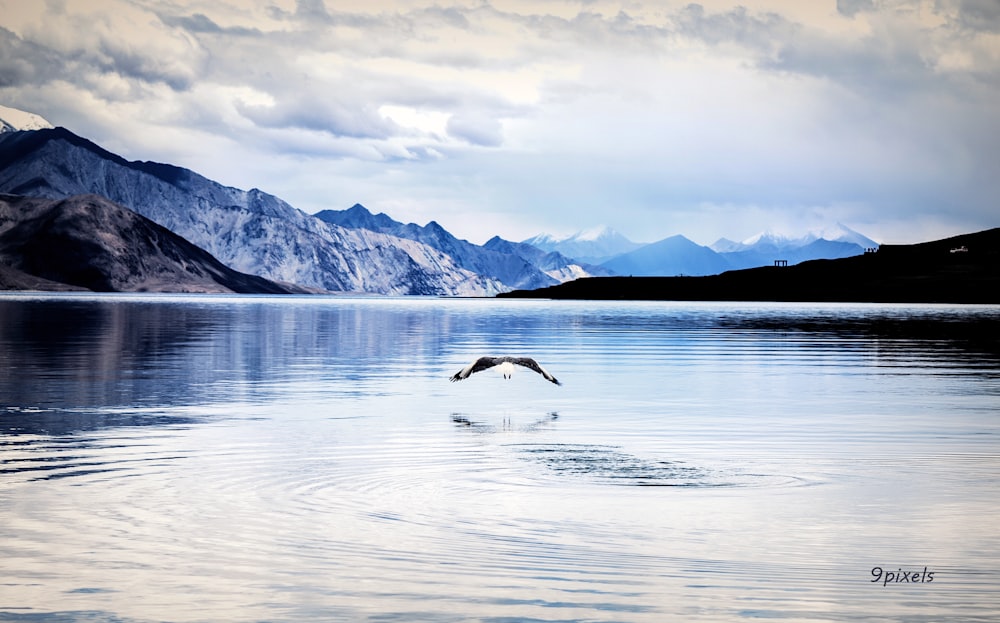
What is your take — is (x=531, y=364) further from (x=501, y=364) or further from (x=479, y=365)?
(x=479, y=365)

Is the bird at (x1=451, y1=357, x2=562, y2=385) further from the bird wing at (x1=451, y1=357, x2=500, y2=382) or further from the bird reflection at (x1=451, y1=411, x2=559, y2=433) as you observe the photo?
the bird reflection at (x1=451, y1=411, x2=559, y2=433)

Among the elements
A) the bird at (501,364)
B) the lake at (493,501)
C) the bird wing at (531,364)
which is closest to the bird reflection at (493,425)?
the lake at (493,501)

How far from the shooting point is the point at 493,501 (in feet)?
58.7

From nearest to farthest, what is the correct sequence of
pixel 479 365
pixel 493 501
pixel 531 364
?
pixel 493 501 < pixel 531 364 < pixel 479 365

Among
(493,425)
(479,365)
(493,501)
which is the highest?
(479,365)

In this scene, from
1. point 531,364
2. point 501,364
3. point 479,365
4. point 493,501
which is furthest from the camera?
point 479,365

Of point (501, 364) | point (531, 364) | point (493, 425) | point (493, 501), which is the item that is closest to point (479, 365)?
point (501, 364)

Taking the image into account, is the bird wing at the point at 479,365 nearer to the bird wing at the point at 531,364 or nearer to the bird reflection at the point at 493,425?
the bird wing at the point at 531,364

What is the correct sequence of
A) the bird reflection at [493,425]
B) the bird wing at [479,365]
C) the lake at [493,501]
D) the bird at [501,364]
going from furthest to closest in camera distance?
the bird wing at [479,365] < the bird at [501,364] < the bird reflection at [493,425] < the lake at [493,501]

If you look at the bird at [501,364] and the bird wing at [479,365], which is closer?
the bird at [501,364]

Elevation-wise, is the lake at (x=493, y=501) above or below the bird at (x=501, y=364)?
below

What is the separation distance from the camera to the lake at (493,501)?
41.5ft

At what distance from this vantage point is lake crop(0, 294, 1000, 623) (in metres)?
12.6

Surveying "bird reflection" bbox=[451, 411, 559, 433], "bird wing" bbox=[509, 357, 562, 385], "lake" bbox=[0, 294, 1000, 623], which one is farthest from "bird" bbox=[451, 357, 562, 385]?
"bird reflection" bbox=[451, 411, 559, 433]
